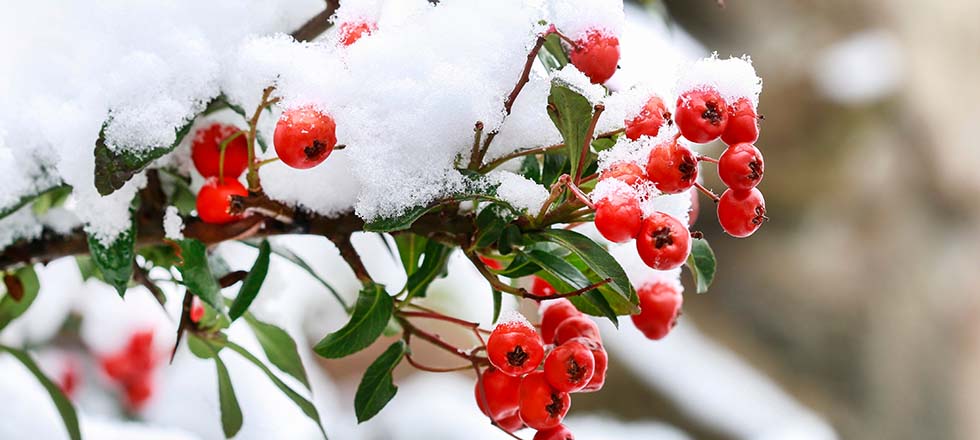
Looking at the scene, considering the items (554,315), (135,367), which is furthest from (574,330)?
(135,367)

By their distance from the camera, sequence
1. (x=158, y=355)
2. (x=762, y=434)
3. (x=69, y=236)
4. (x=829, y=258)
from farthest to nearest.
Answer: (x=829, y=258), (x=762, y=434), (x=158, y=355), (x=69, y=236)

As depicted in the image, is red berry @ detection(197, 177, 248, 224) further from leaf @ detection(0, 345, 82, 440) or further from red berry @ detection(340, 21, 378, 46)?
leaf @ detection(0, 345, 82, 440)

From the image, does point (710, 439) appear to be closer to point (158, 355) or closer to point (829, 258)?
point (829, 258)

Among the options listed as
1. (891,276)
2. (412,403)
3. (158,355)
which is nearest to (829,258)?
(891,276)

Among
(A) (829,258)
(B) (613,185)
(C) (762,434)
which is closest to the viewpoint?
(B) (613,185)

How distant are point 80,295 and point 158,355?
0.51ft

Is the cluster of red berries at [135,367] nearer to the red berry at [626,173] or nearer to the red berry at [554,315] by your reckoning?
the red berry at [554,315]

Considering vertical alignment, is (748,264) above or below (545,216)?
above

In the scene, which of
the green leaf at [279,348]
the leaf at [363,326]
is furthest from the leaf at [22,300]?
the leaf at [363,326]

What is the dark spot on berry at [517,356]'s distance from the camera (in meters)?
0.38

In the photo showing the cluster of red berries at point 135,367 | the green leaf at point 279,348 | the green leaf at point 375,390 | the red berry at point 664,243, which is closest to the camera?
the red berry at point 664,243

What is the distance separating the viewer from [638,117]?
37 centimetres

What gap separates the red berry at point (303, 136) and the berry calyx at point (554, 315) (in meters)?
0.15

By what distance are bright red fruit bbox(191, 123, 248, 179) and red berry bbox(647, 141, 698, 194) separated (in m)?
0.22
